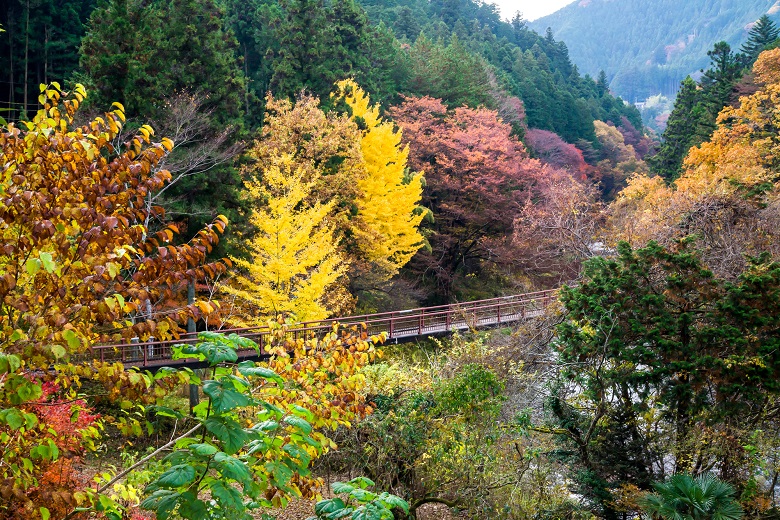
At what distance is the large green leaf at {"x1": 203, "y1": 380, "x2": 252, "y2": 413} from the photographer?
123 inches

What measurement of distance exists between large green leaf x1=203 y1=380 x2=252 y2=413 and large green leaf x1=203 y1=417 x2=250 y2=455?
77mm

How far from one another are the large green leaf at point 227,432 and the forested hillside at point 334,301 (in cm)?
2

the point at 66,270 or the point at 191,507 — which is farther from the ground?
the point at 66,270

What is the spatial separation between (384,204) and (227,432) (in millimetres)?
21104

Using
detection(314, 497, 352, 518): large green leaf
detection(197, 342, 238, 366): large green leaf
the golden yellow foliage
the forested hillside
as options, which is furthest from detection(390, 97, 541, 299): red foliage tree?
detection(197, 342, 238, 366): large green leaf

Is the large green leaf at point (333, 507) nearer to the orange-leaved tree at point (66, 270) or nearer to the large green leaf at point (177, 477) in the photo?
the large green leaf at point (177, 477)

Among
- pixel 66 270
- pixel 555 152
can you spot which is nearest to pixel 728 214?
pixel 66 270

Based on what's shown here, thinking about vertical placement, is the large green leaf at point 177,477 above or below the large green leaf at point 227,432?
below

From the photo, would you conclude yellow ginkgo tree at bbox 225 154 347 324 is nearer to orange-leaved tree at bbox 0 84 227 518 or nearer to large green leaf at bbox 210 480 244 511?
orange-leaved tree at bbox 0 84 227 518

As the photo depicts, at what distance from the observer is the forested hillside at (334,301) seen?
377 cm

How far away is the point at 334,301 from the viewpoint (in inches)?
786

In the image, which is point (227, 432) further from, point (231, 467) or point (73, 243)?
point (73, 243)

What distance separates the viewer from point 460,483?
33.1 feet

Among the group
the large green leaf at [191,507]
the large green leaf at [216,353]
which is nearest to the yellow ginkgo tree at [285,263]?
the large green leaf at [216,353]
